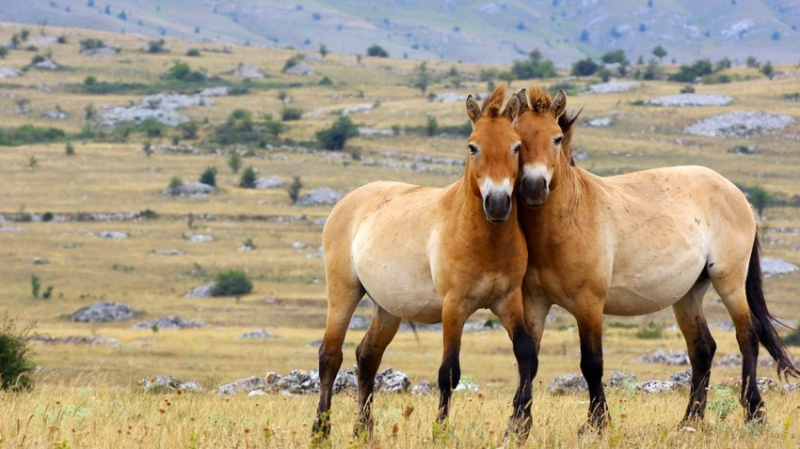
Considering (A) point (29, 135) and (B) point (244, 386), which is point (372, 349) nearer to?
(B) point (244, 386)

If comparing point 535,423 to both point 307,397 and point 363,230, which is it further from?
point 307,397

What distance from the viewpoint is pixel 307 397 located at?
14750 millimetres

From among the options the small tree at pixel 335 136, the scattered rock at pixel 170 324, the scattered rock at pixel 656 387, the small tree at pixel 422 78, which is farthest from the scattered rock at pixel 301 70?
the scattered rock at pixel 656 387

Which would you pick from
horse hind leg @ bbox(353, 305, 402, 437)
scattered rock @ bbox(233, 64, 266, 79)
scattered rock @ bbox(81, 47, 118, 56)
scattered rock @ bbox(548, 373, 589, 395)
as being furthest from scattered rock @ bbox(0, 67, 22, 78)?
horse hind leg @ bbox(353, 305, 402, 437)

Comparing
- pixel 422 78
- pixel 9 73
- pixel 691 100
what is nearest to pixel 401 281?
pixel 691 100

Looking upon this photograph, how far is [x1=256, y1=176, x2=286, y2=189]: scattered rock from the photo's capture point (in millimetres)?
77562

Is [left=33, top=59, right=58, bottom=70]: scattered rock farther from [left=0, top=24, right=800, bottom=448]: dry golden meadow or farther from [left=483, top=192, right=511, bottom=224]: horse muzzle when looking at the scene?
[left=483, top=192, right=511, bottom=224]: horse muzzle

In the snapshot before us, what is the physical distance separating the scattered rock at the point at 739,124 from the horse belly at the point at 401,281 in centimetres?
8615

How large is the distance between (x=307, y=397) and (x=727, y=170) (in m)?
70.4

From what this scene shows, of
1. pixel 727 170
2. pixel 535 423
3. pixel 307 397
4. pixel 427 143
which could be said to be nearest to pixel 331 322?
pixel 535 423

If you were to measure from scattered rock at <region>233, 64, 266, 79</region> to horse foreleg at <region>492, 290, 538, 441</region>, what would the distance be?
416 feet

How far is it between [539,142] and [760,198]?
6326cm

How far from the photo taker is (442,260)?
9828mm

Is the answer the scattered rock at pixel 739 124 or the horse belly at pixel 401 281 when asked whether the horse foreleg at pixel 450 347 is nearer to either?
the horse belly at pixel 401 281
